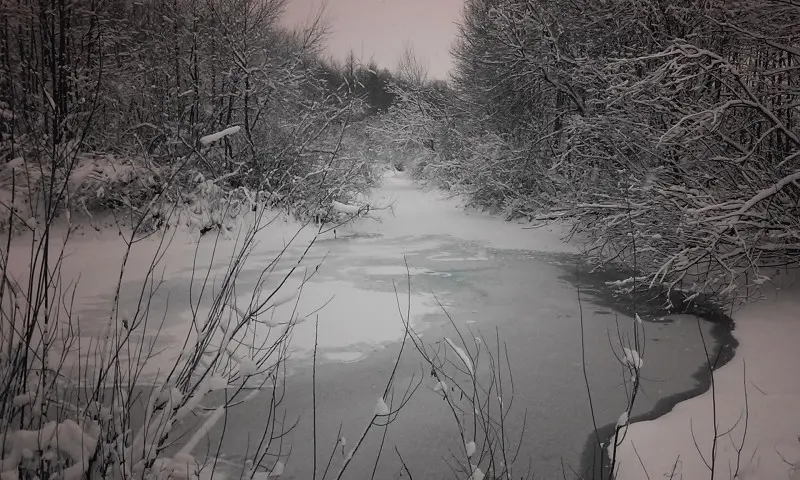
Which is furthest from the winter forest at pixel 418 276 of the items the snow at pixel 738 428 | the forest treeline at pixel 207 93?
the forest treeline at pixel 207 93

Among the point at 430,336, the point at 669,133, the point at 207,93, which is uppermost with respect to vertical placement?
the point at 207,93

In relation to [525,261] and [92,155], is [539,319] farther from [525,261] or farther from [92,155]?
[92,155]

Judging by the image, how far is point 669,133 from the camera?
5.73 m

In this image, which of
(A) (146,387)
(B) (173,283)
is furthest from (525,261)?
Result: (A) (146,387)

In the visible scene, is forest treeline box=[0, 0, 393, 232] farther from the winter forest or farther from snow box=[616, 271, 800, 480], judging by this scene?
snow box=[616, 271, 800, 480]

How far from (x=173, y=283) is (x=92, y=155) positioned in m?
4.76

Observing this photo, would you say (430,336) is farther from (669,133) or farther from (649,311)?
(669,133)

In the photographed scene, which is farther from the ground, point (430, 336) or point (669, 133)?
point (669, 133)

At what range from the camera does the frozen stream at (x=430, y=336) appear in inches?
131

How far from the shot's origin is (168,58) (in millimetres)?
13344

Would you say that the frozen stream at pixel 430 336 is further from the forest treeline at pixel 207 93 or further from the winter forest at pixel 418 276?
the forest treeline at pixel 207 93

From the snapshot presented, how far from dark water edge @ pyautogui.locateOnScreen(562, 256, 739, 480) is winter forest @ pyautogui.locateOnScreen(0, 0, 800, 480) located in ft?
0.13

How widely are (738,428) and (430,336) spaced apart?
9.28 ft

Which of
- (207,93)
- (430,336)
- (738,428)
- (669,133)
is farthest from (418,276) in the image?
(207,93)
